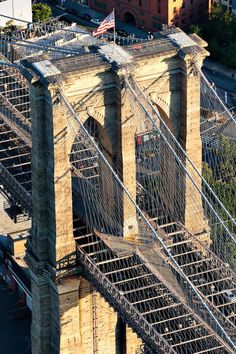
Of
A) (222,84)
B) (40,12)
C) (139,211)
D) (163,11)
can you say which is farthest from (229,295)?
(40,12)

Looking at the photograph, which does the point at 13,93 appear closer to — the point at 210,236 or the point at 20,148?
the point at 20,148

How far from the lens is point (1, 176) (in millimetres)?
128250

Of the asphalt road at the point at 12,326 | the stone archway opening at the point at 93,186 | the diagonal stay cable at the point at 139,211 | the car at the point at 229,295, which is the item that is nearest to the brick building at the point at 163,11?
the asphalt road at the point at 12,326

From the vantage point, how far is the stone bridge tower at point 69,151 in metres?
105

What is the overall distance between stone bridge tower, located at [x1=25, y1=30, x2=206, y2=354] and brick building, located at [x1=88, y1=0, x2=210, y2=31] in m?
81.3

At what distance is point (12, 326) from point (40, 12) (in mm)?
70915

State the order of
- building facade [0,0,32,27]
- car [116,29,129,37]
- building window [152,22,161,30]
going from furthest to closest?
car [116,29,129,37]
building window [152,22,161,30]
building facade [0,0,32,27]

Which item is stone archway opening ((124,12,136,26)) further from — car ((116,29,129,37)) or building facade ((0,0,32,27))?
building facade ((0,0,32,27))

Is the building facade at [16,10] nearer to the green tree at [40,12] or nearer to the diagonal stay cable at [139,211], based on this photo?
the green tree at [40,12]

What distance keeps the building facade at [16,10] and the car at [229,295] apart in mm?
84697

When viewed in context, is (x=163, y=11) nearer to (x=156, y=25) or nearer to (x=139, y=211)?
(x=156, y=25)

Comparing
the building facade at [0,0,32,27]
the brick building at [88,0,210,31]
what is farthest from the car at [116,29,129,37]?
the building facade at [0,0,32,27]

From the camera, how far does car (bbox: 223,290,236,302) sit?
105m

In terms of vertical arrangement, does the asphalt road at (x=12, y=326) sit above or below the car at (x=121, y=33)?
below
